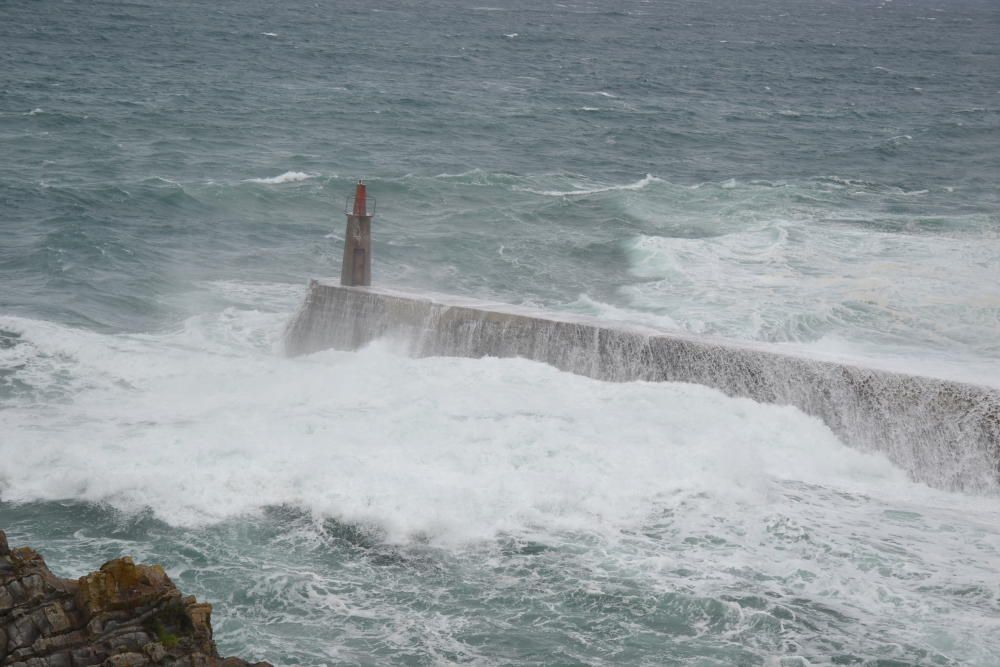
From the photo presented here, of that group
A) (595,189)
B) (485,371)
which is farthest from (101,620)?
(595,189)

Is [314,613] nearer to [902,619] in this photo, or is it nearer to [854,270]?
[902,619]

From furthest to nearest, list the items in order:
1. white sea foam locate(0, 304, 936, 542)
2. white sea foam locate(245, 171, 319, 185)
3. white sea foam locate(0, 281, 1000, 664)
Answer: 1. white sea foam locate(245, 171, 319, 185)
2. white sea foam locate(0, 304, 936, 542)
3. white sea foam locate(0, 281, 1000, 664)

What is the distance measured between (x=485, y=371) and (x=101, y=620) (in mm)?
10036

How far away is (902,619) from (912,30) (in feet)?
359

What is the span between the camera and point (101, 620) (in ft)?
31.5

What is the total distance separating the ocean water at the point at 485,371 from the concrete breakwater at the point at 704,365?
1.13ft

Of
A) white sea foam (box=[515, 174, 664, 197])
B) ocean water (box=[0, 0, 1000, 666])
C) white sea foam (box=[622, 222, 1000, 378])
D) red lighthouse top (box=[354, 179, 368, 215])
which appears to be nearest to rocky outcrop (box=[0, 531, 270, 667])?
ocean water (box=[0, 0, 1000, 666])

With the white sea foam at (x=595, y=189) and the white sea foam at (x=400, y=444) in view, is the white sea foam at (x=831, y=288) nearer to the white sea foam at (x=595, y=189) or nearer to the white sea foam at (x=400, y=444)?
the white sea foam at (x=400, y=444)

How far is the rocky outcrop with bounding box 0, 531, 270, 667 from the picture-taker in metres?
9.37

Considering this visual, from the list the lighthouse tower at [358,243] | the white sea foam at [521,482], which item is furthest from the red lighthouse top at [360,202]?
the white sea foam at [521,482]

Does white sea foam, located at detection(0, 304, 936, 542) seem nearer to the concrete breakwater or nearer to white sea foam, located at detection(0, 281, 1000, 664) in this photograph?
white sea foam, located at detection(0, 281, 1000, 664)

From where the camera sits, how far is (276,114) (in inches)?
1781

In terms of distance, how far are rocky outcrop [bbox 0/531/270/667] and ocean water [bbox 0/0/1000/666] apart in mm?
1864

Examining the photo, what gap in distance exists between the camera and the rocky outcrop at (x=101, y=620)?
9367 millimetres
